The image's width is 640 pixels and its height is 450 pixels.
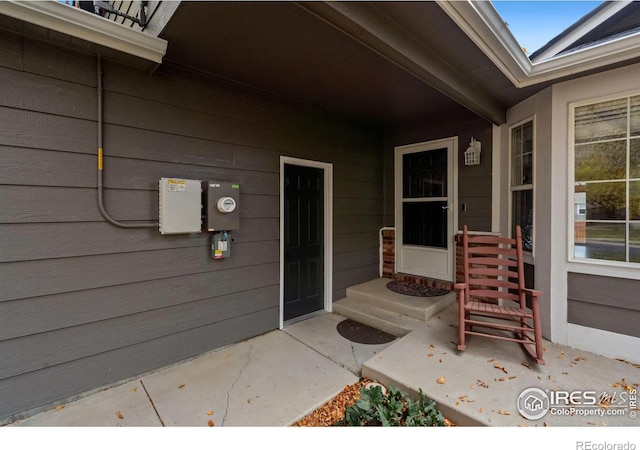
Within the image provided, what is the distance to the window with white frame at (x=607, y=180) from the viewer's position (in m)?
2.35

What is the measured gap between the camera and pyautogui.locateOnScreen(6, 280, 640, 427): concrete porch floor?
5.87 feet

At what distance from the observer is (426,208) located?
162 inches

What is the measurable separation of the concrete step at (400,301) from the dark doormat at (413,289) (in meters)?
0.09

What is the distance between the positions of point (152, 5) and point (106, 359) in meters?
2.70

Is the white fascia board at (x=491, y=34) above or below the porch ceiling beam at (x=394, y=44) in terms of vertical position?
above

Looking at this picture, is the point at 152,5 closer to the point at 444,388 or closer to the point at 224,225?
the point at 224,225

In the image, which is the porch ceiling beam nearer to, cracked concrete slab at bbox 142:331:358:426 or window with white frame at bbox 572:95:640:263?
window with white frame at bbox 572:95:640:263

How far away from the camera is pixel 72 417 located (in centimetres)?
184

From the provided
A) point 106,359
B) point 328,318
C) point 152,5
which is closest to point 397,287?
A: point 328,318

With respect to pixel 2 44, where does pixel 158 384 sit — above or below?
below

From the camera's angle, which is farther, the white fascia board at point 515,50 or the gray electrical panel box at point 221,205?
the gray electrical panel box at point 221,205

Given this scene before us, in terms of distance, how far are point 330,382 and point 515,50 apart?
307cm

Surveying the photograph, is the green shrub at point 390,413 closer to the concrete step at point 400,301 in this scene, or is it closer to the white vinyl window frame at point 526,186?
the concrete step at point 400,301

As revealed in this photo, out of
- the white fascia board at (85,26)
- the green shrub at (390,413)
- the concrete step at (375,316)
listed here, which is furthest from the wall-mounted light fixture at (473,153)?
the white fascia board at (85,26)
